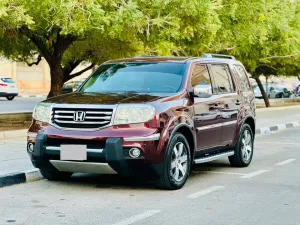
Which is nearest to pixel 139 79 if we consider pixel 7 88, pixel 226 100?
pixel 226 100

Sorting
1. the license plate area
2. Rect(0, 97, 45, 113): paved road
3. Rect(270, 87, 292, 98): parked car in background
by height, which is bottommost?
Rect(270, 87, 292, 98): parked car in background

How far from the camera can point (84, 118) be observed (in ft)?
24.4

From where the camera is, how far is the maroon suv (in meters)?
7.27

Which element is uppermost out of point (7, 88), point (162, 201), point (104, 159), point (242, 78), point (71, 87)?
point (242, 78)

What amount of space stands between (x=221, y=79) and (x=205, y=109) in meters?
1.08

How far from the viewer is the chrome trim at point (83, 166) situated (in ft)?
24.0

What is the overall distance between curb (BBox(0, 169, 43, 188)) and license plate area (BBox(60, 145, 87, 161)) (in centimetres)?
108

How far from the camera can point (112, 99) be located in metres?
7.64

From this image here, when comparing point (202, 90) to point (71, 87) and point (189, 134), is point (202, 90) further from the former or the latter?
point (71, 87)

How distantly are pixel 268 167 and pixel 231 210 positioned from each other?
12.4 feet

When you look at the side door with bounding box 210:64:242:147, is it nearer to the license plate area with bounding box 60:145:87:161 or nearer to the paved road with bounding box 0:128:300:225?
the paved road with bounding box 0:128:300:225

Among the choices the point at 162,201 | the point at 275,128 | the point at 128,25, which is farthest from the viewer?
the point at 275,128

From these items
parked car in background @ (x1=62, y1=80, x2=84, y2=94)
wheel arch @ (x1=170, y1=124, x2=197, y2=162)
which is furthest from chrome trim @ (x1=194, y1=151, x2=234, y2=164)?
parked car in background @ (x1=62, y1=80, x2=84, y2=94)

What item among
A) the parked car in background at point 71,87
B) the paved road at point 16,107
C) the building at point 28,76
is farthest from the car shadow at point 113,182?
the building at point 28,76
